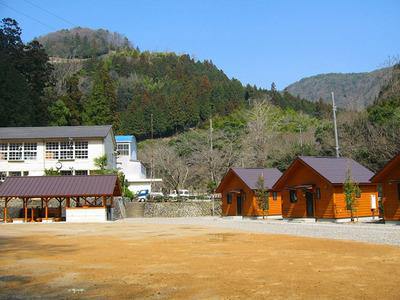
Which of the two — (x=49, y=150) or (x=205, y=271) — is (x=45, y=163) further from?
(x=205, y=271)

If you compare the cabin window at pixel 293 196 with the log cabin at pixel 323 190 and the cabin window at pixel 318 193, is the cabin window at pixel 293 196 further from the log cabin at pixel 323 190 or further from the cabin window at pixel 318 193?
the cabin window at pixel 318 193

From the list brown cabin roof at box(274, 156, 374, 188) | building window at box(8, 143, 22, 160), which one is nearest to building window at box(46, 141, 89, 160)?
building window at box(8, 143, 22, 160)

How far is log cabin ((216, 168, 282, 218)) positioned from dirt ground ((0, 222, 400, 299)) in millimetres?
20198

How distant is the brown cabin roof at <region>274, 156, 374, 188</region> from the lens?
1088 inches

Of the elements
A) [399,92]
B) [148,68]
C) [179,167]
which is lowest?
[179,167]

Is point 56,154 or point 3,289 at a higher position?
point 56,154

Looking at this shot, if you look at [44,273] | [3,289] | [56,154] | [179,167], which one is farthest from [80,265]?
[179,167]

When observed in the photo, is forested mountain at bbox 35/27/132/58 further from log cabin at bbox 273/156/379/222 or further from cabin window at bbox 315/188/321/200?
cabin window at bbox 315/188/321/200

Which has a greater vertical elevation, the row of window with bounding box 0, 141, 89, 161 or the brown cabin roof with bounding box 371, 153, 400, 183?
the row of window with bounding box 0, 141, 89, 161

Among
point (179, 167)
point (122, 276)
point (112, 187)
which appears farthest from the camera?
point (179, 167)

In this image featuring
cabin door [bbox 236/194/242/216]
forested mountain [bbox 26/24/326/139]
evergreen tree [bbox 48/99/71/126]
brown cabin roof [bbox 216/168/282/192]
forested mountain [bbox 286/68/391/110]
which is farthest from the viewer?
forested mountain [bbox 286/68/391/110]

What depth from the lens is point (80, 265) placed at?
10.8 meters

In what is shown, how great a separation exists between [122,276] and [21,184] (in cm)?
2819

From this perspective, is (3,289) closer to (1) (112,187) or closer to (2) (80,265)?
(2) (80,265)
